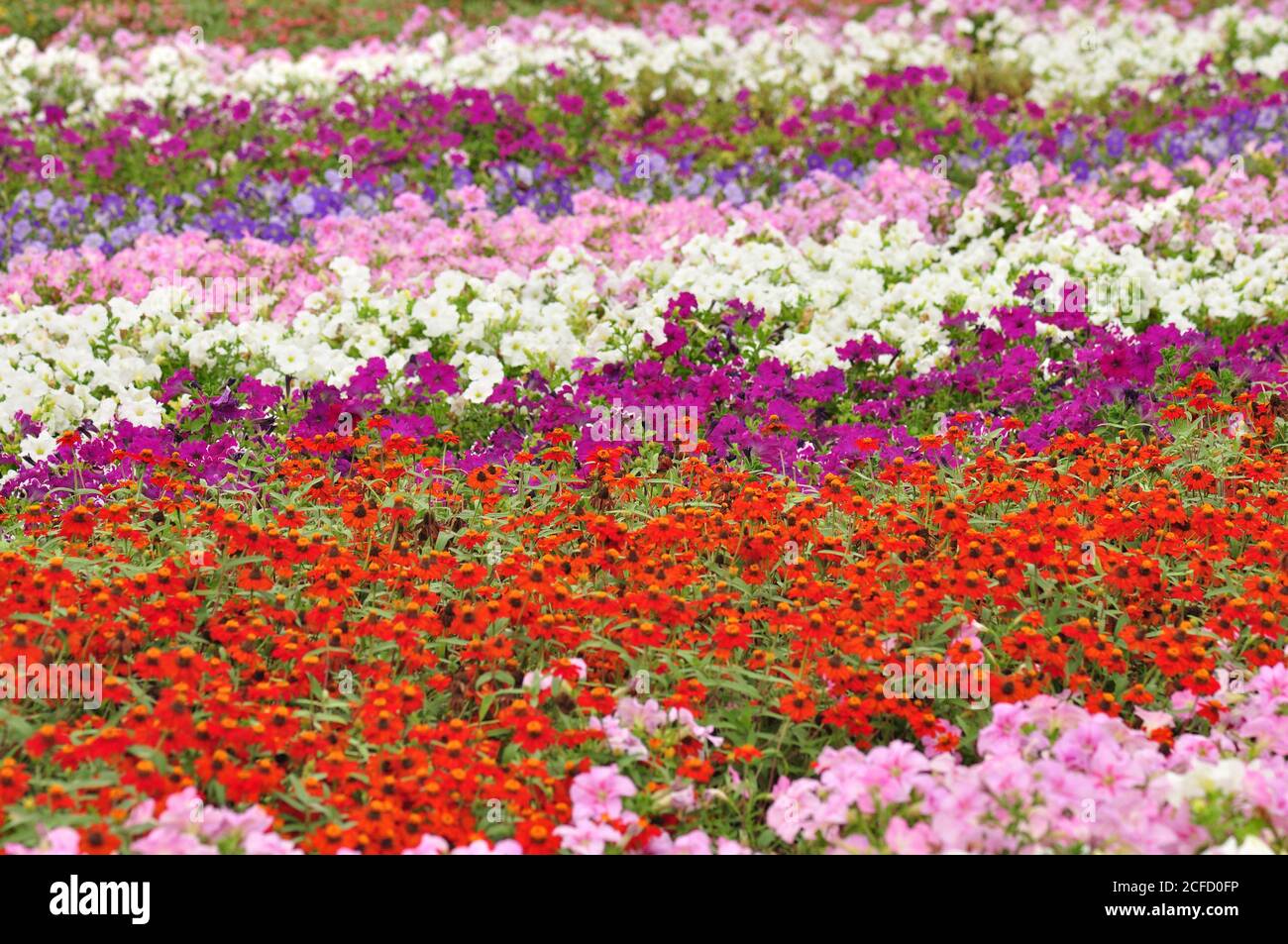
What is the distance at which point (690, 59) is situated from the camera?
1257 cm

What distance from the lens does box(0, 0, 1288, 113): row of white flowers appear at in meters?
11.9

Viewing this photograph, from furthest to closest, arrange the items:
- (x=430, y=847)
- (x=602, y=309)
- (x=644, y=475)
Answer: (x=602, y=309) < (x=644, y=475) < (x=430, y=847)

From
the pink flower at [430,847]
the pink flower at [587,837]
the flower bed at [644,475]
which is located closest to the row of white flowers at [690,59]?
the flower bed at [644,475]

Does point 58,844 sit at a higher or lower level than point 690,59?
lower

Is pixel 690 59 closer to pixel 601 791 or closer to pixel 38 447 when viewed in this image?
pixel 38 447

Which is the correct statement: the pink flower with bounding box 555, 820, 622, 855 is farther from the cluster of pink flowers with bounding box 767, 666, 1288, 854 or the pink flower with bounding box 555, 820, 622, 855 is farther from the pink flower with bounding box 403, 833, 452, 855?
the cluster of pink flowers with bounding box 767, 666, 1288, 854

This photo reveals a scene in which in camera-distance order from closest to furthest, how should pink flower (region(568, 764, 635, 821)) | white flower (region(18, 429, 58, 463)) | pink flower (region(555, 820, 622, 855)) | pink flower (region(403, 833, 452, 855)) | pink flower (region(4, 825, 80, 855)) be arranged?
pink flower (region(4, 825, 80, 855)) → pink flower (region(403, 833, 452, 855)) → pink flower (region(555, 820, 622, 855)) → pink flower (region(568, 764, 635, 821)) → white flower (region(18, 429, 58, 463))

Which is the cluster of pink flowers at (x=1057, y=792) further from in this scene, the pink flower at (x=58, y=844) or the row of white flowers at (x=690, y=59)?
the row of white flowers at (x=690, y=59)

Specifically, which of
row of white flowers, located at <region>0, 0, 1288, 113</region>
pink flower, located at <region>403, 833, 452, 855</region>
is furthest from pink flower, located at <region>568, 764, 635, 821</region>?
row of white flowers, located at <region>0, 0, 1288, 113</region>

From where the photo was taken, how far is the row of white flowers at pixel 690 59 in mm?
11938

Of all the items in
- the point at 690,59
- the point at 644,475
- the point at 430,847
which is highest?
the point at 690,59

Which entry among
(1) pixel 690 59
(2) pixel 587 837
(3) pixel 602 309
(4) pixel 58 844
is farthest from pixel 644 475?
(1) pixel 690 59

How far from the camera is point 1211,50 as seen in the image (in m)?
12.4
